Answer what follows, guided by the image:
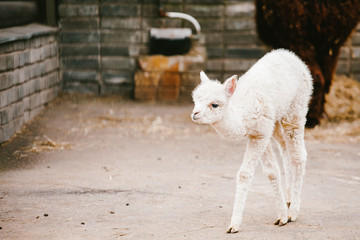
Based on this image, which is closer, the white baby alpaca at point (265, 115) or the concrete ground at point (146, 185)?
the white baby alpaca at point (265, 115)

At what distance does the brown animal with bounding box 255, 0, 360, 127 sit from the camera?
7445 mm

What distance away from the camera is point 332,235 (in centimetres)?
390

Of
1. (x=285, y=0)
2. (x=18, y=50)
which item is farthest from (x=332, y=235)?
(x=18, y=50)

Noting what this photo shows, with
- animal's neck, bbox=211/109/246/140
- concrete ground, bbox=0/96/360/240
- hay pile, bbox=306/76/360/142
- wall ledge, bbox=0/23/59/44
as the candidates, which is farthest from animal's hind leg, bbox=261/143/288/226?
wall ledge, bbox=0/23/59/44

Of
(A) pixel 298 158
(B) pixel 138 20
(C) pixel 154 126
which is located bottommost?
(C) pixel 154 126

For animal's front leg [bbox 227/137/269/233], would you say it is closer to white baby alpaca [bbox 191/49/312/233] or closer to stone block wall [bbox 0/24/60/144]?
white baby alpaca [bbox 191/49/312/233]

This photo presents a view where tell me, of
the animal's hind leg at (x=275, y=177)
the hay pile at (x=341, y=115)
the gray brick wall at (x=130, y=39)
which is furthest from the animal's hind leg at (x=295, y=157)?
the gray brick wall at (x=130, y=39)

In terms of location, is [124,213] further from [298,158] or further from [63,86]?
[63,86]

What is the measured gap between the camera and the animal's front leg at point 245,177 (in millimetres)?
3771

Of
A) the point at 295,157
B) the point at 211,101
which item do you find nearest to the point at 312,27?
the point at 295,157

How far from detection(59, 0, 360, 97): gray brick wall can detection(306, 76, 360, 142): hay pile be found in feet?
2.54

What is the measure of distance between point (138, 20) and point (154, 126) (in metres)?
2.86

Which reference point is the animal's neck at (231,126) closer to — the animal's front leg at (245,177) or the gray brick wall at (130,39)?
the animal's front leg at (245,177)

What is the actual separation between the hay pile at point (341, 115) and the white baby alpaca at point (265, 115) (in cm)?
334
